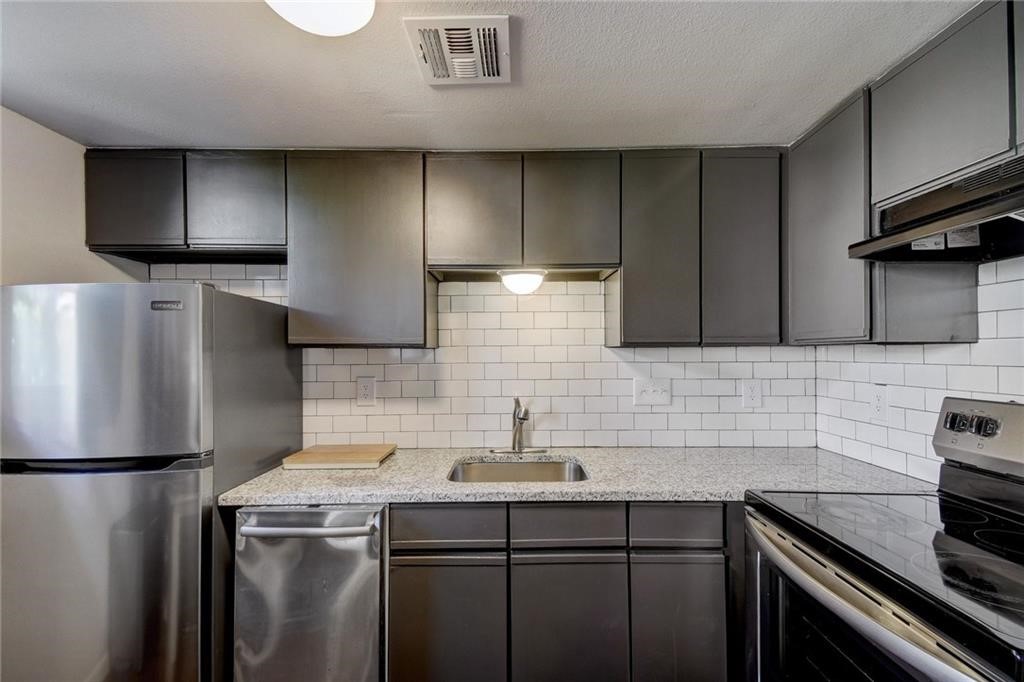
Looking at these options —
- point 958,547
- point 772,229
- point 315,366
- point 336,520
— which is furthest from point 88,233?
point 958,547

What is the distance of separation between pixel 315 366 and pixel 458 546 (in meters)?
1.17

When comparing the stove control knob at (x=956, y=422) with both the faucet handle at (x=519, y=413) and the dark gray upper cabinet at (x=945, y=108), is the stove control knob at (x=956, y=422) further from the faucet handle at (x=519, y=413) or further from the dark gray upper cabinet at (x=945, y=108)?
the faucet handle at (x=519, y=413)

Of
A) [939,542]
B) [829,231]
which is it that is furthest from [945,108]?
[939,542]

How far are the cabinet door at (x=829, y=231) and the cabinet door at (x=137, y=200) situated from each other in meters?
2.56

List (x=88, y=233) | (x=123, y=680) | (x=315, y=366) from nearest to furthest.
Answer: (x=123, y=680) < (x=88, y=233) < (x=315, y=366)

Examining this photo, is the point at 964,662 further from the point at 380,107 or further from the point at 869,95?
the point at 380,107

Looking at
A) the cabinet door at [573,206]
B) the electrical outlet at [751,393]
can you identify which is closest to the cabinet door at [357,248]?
the cabinet door at [573,206]

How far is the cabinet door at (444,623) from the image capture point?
5.11 feet

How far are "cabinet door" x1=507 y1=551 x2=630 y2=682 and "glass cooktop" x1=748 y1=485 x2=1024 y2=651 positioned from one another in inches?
24.5

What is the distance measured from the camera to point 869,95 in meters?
1.46

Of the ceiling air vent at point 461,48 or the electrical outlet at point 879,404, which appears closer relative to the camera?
the ceiling air vent at point 461,48

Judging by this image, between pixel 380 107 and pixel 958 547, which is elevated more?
pixel 380 107

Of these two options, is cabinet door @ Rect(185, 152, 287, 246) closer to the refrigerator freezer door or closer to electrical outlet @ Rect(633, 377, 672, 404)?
the refrigerator freezer door

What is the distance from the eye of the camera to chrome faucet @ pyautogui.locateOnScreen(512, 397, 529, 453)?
2123 millimetres
